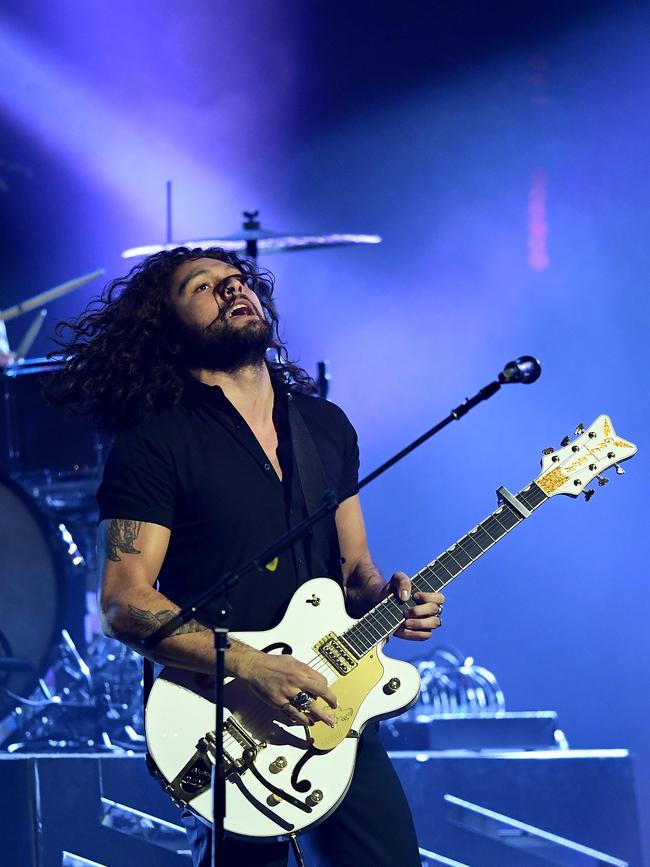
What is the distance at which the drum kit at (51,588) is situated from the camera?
546 centimetres

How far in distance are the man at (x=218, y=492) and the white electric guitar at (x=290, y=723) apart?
8cm

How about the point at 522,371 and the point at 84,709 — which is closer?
the point at 522,371

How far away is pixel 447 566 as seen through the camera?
313 cm

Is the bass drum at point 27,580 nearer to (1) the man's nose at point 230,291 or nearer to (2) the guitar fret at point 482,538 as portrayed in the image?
(1) the man's nose at point 230,291

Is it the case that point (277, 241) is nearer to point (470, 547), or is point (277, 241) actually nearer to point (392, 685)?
point (470, 547)

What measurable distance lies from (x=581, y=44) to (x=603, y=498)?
127 inches

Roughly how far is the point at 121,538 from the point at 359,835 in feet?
3.38

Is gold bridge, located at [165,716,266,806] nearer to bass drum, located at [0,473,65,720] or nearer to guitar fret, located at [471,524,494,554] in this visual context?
guitar fret, located at [471,524,494,554]

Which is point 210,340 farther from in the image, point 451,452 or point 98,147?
point 98,147

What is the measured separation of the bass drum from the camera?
5566mm

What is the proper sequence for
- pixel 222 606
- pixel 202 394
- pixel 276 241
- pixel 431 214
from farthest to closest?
pixel 431 214 → pixel 276 241 → pixel 202 394 → pixel 222 606

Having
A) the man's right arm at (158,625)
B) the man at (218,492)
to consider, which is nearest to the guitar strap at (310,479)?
the man at (218,492)

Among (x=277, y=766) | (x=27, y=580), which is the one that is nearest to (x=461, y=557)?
(x=277, y=766)

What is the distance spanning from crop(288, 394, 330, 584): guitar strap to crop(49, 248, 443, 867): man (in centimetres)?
1
